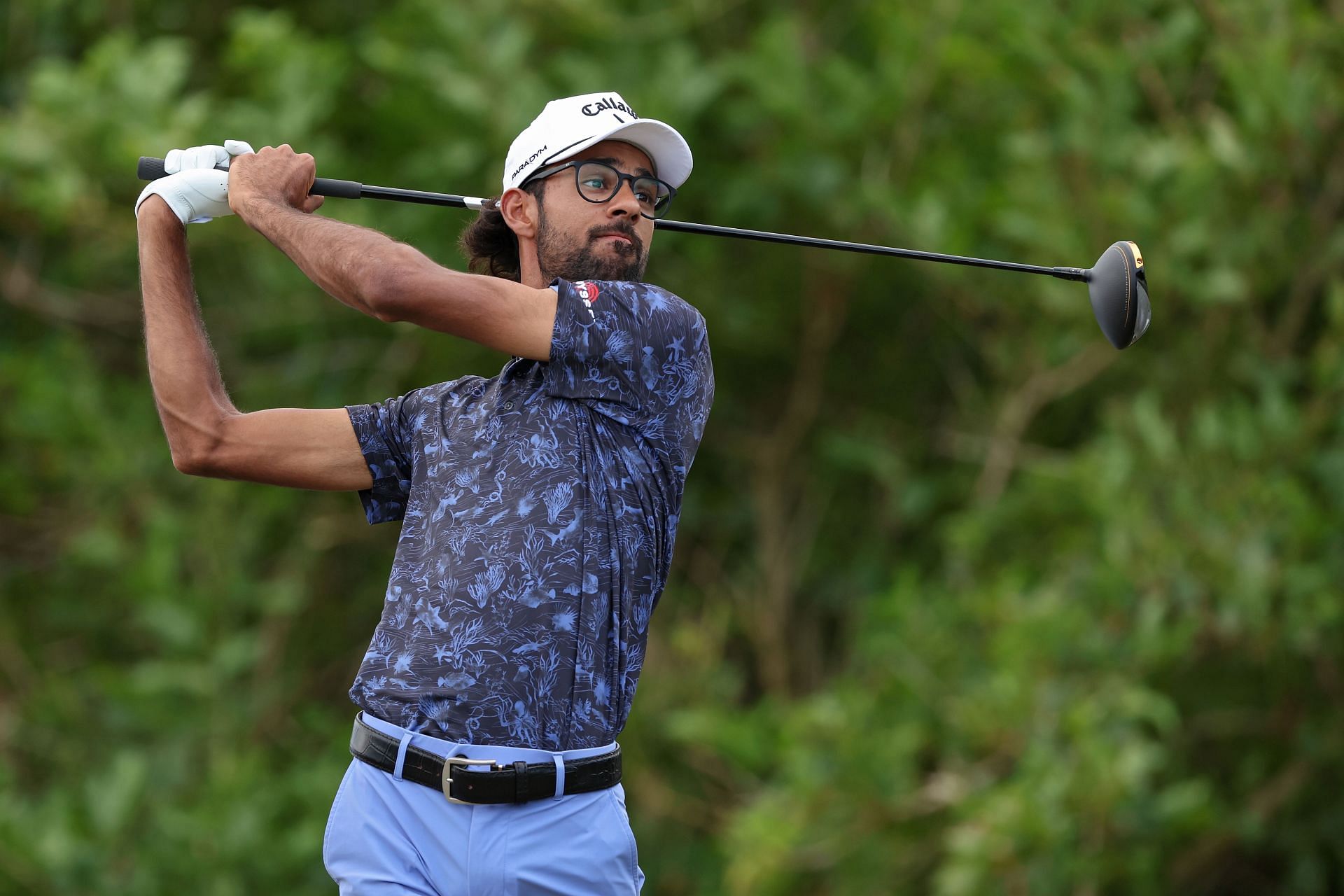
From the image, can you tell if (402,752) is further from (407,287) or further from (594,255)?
(594,255)

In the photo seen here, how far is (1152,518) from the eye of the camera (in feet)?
23.4

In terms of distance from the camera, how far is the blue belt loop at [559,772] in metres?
3.11

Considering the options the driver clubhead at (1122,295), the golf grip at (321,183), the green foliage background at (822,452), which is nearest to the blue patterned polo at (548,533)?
the golf grip at (321,183)

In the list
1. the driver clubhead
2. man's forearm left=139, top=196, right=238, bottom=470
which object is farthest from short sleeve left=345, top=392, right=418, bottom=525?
the driver clubhead

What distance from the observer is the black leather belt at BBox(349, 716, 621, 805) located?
3061 mm

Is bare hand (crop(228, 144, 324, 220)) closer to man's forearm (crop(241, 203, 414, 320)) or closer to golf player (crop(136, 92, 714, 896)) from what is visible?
golf player (crop(136, 92, 714, 896))

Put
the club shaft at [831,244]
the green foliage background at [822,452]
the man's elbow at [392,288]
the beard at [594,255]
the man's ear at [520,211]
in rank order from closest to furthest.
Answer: the man's elbow at [392,288]
the beard at [594,255]
the man's ear at [520,211]
the club shaft at [831,244]
the green foliage background at [822,452]

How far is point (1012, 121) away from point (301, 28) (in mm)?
4021

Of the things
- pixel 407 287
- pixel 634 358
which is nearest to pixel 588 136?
pixel 634 358

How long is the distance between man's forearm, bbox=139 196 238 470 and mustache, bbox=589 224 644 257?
76 cm

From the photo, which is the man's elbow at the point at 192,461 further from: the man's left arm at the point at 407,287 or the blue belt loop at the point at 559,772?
the blue belt loop at the point at 559,772

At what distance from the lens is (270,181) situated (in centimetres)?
339

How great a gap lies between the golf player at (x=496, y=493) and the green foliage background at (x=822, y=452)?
12.7 feet

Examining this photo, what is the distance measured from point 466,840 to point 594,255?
112 cm
